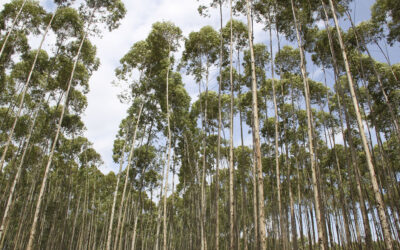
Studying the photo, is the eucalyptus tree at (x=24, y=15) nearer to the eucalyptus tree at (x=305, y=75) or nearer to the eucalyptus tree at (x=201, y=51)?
the eucalyptus tree at (x=201, y=51)

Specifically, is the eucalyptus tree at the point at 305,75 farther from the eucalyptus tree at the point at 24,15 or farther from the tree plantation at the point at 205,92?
the eucalyptus tree at the point at 24,15

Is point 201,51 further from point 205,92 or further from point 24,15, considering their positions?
point 24,15

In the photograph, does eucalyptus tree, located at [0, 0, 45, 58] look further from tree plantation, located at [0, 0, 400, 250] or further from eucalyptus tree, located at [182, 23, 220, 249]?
eucalyptus tree, located at [182, 23, 220, 249]

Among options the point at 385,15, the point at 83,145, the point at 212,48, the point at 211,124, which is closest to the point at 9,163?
the point at 83,145

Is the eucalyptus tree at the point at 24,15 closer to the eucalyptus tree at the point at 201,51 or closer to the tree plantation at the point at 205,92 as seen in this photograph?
the tree plantation at the point at 205,92

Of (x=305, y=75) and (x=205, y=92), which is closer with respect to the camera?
(x=305, y=75)

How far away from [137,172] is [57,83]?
21.5 feet

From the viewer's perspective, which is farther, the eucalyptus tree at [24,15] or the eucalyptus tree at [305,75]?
the eucalyptus tree at [24,15]

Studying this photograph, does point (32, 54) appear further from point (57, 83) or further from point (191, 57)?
point (191, 57)

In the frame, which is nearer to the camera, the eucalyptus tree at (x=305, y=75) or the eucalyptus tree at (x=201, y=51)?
the eucalyptus tree at (x=305, y=75)

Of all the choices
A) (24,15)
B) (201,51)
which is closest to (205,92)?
(201,51)

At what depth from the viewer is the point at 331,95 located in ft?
40.5

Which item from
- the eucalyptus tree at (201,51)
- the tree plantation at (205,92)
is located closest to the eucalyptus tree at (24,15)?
the tree plantation at (205,92)

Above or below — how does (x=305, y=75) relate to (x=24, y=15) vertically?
below
